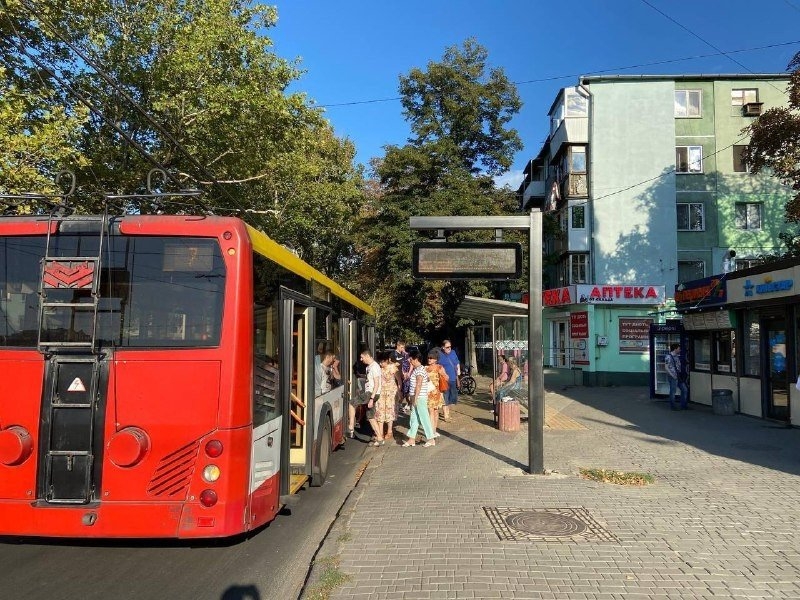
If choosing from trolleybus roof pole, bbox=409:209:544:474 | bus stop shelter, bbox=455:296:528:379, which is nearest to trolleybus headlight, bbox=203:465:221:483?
trolleybus roof pole, bbox=409:209:544:474

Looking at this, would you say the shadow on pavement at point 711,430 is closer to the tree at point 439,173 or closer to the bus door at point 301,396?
the bus door at point 301,396

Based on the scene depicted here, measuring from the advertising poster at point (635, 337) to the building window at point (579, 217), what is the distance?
5.12 meters

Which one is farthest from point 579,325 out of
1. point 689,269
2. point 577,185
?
point 577,185

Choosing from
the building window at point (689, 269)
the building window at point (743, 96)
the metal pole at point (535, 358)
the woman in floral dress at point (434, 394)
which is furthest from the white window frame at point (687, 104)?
the metal pole at point (535, 358)

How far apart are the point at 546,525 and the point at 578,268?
2489 cm

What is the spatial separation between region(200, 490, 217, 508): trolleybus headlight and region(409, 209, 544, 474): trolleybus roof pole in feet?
15.7

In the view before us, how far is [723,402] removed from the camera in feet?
46.5

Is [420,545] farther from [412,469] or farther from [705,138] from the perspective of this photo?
[705,138]

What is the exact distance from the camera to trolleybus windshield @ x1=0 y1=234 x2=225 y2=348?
479 centimetres

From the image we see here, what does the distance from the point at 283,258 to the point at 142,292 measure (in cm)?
165

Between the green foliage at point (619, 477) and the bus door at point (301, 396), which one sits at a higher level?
the bus door at point (301, 396)

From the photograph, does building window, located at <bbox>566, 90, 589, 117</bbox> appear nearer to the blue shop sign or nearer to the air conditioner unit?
the air conditioner unit

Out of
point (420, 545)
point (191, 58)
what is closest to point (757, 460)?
point (420, 545)

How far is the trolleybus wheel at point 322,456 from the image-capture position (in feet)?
25.1
